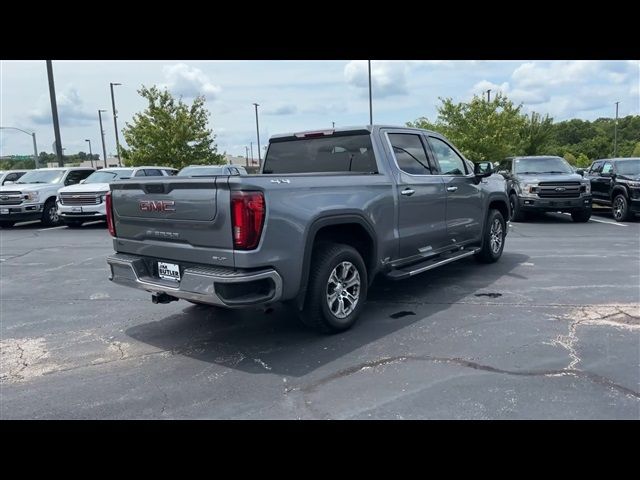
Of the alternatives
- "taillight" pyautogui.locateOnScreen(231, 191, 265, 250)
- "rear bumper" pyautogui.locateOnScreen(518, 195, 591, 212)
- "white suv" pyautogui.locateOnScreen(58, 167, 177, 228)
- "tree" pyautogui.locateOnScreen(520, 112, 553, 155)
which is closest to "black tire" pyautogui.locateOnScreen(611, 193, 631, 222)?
"rear bumper" pyautogui.locateOnScreen(518, 195, 591, 212)

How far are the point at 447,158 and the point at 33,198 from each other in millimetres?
13077

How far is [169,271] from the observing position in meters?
4.48

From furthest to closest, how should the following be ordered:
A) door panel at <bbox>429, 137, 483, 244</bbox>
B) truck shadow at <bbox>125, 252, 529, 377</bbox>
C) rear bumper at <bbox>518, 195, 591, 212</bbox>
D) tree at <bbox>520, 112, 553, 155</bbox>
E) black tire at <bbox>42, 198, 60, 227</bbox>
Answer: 1. tree at <bbox>520, 112, 553, 155</bbox>
2. black tire at <bbox>42, 198, 60, 227</bbox>
3. rear bumper at <bbox>518, 195, 591, 212</bbox>
4. door panel at <bbox>429, 137, 483, 244</bbox>
5. truck shadow at <bbox>125, 252, 529, 377</bbox>

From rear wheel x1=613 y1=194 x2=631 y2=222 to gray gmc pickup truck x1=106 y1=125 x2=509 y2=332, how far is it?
29.5ft

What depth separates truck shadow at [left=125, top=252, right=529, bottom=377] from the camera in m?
4.32

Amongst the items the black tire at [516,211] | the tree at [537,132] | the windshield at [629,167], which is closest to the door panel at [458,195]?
the black tire at [516,211]

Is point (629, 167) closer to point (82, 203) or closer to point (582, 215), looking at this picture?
point (582, 215)

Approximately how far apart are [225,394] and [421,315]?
2482 millimetres

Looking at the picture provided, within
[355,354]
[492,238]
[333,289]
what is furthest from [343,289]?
[492,238]

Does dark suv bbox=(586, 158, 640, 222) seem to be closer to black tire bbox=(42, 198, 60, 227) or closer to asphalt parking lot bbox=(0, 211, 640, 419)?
asphalt parking lot bbox=(0, 211, 640, 419)
